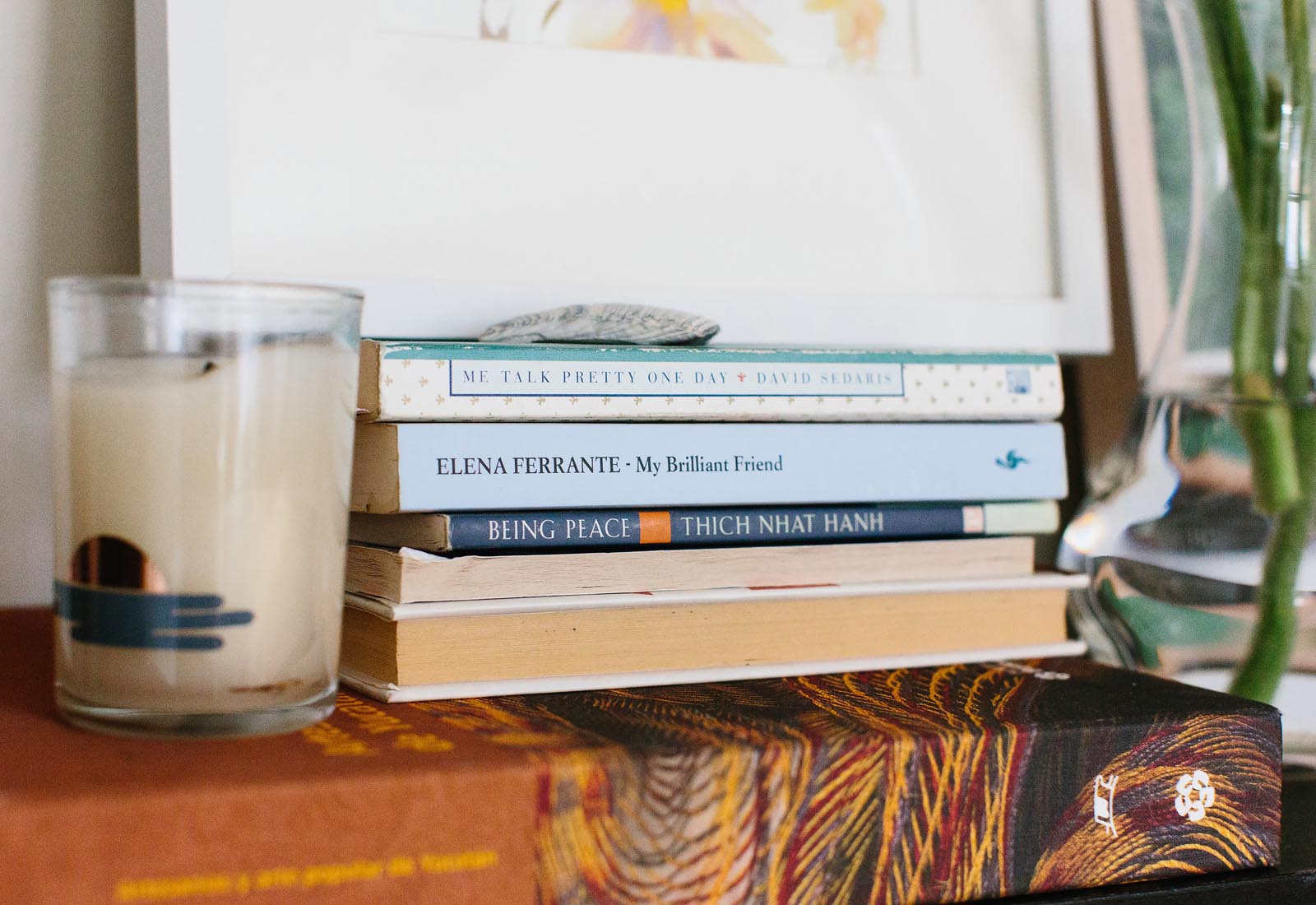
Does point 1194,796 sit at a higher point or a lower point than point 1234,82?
lower

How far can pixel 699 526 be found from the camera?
1.56 feet

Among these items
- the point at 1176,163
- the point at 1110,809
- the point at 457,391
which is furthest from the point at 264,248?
the point at 1176,163

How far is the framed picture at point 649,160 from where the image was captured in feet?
1.73

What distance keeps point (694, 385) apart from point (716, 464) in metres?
→ 0.03

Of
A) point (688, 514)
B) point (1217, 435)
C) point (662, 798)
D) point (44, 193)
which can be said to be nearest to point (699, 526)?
point (688, 514)

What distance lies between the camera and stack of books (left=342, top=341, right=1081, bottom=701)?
17.3 inches

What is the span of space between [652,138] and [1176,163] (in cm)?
35

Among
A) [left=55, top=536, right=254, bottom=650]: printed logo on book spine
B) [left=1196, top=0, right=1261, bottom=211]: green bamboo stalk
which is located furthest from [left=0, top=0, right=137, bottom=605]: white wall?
[left=1196, top=0, right=1261, bottom=211]: green bamboo stalk

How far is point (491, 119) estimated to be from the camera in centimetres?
57

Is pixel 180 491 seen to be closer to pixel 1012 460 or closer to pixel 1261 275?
pixel 1012 460

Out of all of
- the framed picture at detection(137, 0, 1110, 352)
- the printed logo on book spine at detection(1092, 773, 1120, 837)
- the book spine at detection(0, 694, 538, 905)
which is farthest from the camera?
the framed picture at detection(137, 0, 1110, 352)

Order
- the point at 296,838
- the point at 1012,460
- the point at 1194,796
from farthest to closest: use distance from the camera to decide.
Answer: the point at 1012,460 → the point at 1194,796 → the point at 296,838

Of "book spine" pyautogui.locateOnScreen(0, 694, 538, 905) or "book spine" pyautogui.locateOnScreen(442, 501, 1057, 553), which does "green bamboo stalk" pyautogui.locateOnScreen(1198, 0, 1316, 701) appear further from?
"book spine" pyautogui.locateOnScreen(0, 694, 538, 905)

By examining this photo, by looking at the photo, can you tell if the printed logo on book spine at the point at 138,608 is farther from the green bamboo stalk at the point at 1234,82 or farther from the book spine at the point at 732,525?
the green bamboo stalk at the point at 1234,82
